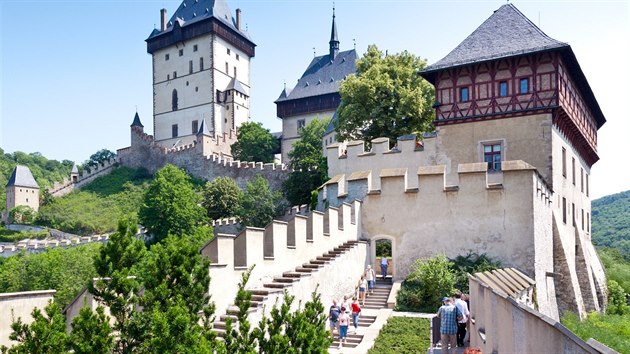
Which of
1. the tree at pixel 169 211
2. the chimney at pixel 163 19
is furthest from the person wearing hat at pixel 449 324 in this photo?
the chimney at pixel 163 19

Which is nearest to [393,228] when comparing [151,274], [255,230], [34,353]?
[255,230]

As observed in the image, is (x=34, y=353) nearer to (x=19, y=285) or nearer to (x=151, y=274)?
(x=151, y=274)

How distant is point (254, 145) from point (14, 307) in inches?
1999

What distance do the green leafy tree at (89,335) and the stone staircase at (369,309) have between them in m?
7.66

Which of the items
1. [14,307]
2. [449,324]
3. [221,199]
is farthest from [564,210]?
[221,199]

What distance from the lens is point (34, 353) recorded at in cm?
793

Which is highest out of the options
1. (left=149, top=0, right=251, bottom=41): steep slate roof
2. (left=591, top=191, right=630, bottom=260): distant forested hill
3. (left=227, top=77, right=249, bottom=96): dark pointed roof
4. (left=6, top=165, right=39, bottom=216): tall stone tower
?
(left=149, top=0, right=251, bottom=41): steep slate roof

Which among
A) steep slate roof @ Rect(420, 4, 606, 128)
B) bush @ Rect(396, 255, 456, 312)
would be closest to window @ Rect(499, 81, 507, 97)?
steep slate roof @ Rect(420, 4, 606, 128)

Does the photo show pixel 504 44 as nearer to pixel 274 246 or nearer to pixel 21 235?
pixel 274 246

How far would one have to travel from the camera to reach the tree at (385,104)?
98.5 feet

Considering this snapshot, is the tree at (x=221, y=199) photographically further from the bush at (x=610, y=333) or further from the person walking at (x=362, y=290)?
the bush at (x=610, y=333)

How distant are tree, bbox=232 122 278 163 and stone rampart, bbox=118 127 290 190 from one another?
1.80 m

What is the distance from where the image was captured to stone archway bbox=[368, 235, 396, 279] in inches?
831

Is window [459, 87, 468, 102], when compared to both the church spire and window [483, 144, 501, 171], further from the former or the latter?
the church spire
